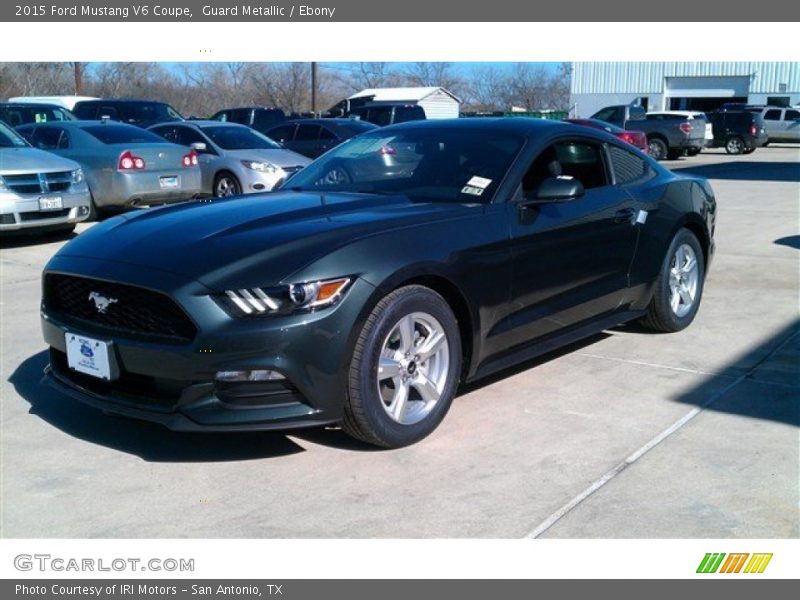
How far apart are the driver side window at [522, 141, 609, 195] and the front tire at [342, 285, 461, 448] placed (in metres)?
1.12

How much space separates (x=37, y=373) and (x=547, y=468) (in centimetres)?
321

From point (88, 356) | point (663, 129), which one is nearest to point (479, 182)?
point (88, 356)

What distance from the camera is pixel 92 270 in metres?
4.11

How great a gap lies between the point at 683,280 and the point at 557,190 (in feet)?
6.59

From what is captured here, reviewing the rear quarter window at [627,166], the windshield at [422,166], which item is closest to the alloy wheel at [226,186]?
the windshield at [422,166]

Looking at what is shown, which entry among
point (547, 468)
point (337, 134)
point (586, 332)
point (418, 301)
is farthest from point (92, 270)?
point (337, 134)

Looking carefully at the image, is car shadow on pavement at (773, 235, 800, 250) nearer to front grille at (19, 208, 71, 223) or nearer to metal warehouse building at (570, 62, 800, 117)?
front grille at (19, 208, 71, 223)

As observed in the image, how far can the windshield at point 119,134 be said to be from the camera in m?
12.3

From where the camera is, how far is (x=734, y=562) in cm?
326

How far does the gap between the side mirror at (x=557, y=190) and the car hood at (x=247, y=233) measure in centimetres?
49

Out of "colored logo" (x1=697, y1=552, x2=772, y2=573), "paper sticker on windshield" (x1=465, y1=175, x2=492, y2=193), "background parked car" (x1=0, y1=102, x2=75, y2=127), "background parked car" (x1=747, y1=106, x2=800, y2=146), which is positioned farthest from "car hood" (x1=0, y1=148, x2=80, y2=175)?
"background parked car" (x1=747, y1=106, x2=800, y2=146)

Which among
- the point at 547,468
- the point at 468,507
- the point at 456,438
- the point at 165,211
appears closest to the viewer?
the point at 468,507

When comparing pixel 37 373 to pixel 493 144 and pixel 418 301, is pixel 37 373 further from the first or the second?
pixel 493 144

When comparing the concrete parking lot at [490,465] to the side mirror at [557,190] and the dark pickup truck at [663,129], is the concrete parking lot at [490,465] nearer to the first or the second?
the side mirror at [557,190]
